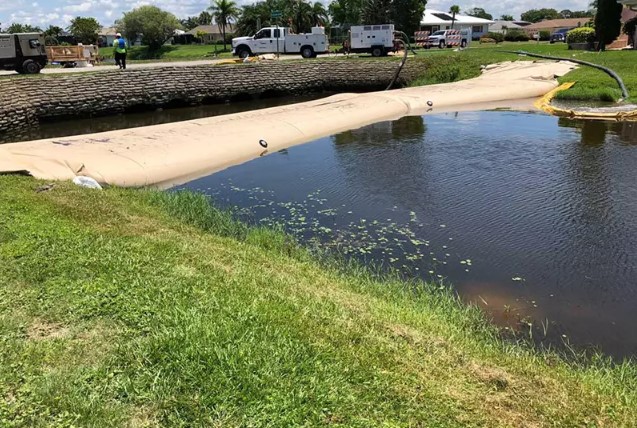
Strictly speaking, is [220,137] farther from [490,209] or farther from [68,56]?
[68,56]

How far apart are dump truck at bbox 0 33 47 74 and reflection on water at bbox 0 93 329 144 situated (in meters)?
5.42

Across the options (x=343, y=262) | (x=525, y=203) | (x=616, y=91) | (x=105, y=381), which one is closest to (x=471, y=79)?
(x=616, y=91)

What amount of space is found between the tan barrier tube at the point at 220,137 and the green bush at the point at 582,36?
12372 millimetres

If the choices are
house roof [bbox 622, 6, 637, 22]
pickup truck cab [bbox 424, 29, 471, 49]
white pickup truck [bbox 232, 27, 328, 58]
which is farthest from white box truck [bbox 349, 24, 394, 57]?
house roof [bbox 622, 6, 637, 22]

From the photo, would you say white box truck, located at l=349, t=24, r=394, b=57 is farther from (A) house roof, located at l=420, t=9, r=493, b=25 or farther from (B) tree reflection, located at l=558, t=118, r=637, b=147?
(A) house roof, located at l=420, t=9, r=493, b=25

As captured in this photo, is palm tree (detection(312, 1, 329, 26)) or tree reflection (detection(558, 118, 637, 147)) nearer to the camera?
tree reflection (detection(558, 118, 637, 147))

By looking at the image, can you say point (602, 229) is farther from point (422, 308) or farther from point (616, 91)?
point (616, 91)

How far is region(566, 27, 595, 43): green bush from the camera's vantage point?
112ft

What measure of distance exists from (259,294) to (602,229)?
591 centimetres

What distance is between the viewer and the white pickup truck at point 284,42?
32.2 meters

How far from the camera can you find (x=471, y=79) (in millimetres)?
25469

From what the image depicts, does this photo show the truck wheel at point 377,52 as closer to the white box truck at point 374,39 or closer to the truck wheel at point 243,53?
the white box truck at point 374,39

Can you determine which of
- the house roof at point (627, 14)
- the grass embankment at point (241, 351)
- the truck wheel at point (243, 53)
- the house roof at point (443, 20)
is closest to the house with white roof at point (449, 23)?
the house roof at point (443, 20)

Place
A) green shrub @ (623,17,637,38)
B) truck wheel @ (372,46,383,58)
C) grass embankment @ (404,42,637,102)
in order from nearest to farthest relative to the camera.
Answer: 1. grass embankment @ (404,42,637,102)
2. green shrub @ (623,17,637,38)
3. truck wheel @ (372,46,383,58)
